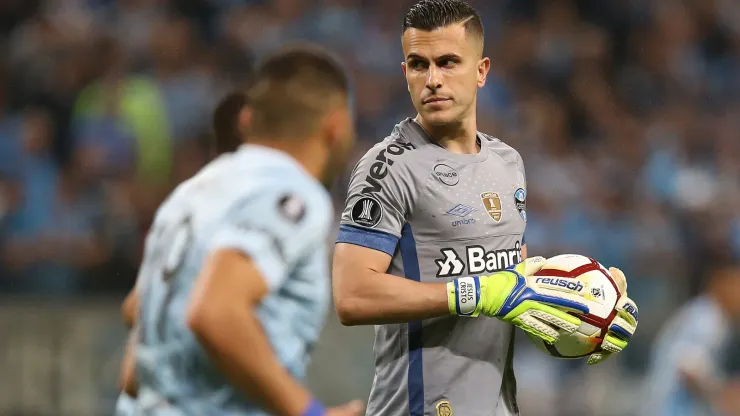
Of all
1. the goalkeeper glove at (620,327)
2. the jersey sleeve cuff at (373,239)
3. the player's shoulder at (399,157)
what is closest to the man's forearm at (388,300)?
the jersey sleeve cuff at (373,239)

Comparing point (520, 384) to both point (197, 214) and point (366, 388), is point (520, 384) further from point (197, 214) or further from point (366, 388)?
point (197, 214)

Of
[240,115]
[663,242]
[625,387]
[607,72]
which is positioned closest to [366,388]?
[625,387]

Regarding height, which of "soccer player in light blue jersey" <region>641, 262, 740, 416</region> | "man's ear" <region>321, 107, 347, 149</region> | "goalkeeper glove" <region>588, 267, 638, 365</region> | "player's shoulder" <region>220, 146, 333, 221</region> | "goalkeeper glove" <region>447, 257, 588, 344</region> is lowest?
"soccer player in light blue jersey" <region>641, 262, 740, 416</region>

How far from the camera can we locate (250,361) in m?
2.79

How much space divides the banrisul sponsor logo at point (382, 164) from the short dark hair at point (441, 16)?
1.58ft

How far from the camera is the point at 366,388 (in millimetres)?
8539

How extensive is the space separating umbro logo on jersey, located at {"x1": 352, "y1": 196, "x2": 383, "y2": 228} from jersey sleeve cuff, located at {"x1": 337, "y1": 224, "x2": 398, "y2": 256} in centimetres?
Result: 3

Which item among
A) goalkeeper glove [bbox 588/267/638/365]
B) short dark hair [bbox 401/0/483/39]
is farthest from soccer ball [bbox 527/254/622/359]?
short dark hair [bbox 401/0/483/39]

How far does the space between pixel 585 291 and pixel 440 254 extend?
552 mm

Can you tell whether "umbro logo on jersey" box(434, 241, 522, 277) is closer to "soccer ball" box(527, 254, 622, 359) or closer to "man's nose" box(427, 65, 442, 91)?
"soccer ball" box(527, 254, 622, 359)

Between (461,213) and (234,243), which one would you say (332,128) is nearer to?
(234,243)

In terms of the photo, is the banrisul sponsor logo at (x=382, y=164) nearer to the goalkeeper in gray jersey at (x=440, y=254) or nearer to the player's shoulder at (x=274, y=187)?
the goalkeeper in gray jersey at (x=440, y=254)

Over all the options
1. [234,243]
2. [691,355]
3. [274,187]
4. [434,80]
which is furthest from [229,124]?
[691,355]

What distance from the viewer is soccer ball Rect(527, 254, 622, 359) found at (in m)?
4.09
